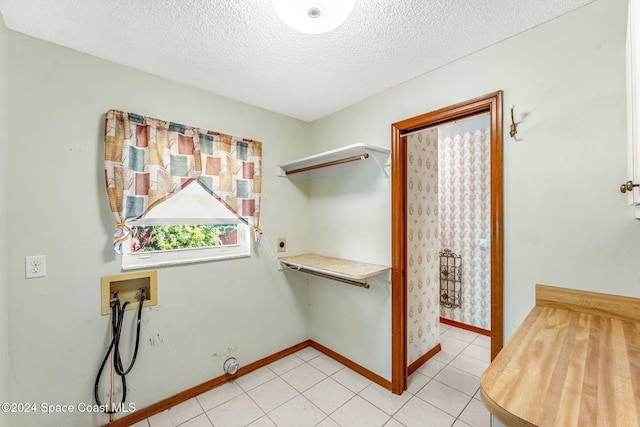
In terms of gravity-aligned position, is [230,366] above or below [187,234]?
below

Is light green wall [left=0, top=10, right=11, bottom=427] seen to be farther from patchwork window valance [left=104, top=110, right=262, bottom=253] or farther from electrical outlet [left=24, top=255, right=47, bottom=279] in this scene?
patchwork window valance [left=104, top=110, right=262, bottom=253]

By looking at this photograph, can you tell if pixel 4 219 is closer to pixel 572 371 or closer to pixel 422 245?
pixel 572 371

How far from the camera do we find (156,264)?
188 centimetres

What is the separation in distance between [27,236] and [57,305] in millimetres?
425

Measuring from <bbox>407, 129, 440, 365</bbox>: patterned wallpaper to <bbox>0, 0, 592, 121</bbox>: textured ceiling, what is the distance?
2.52 ft

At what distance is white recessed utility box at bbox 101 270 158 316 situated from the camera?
1.69 m

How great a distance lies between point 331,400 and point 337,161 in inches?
72.2

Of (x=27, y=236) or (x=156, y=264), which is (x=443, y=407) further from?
(x=27, y=236)

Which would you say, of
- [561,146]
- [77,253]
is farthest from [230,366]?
[561,146]

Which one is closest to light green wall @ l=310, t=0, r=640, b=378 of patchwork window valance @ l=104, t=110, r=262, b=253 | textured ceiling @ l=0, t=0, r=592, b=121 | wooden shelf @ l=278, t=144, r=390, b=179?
textured ceiling @ l=0, t=0, r=592, b=121

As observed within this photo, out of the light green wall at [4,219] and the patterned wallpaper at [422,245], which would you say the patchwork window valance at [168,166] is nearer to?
the light green wall at [4,219]

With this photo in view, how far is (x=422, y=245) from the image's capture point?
251 cm

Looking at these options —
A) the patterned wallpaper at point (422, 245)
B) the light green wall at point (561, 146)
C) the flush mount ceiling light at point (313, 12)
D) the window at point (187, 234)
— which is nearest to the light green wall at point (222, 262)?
the light green wall at point (561, 146)

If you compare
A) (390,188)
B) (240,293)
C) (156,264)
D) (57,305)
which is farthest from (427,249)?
(57,305)
